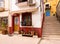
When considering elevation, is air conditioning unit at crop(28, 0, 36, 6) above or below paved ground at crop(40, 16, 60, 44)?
above

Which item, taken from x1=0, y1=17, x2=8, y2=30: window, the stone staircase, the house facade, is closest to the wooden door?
the house facade

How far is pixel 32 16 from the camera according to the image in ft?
49.5

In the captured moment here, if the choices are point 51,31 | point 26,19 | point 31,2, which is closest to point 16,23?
point 26,19

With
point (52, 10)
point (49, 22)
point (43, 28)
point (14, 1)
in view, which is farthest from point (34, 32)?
point (52, 10)

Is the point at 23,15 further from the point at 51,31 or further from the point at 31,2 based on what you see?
the point at 51,31

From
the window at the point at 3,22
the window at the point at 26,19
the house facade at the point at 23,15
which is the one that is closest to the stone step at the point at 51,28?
the house facade at the point at 23,15

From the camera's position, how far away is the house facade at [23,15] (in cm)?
1462

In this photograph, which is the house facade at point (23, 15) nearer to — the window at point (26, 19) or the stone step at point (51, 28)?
the window at point (26, 19)

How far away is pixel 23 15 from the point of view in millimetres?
15930

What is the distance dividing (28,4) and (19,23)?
2527 mm

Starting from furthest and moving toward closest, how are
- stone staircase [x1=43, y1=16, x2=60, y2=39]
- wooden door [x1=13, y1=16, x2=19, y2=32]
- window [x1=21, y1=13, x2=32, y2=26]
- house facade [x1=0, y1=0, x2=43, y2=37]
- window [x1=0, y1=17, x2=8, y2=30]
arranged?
window [x1=0, y1=17, x2=8, y2=30]
wooden door [x1=13, y1=16, x2=19, y2=32]
window [x1=21, y1=13, x2=32, y2=26]
house facade [x1=0, y1=0, x2=43, y2=37]
stone staircase [x1=43, y1=16, x2=60, y2=39]

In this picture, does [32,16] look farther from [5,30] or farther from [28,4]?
[5,30]

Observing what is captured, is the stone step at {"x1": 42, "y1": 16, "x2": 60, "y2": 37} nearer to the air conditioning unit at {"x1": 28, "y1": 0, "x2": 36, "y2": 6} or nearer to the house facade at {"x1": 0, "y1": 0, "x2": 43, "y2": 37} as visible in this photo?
the house facade at {"x1": 0, "y1": 0, "x2": 43, "y2": 37}

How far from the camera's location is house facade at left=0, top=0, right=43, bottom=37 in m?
14.6
